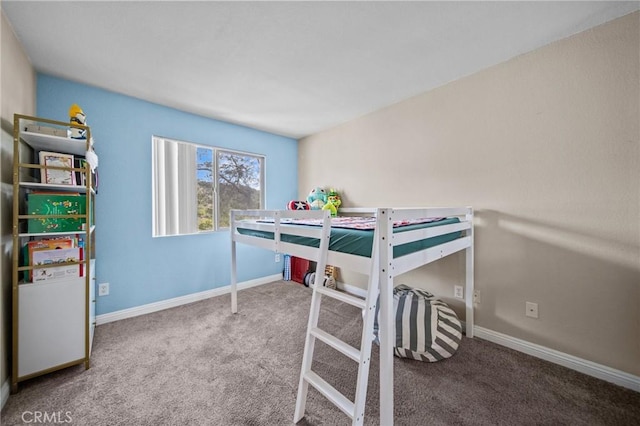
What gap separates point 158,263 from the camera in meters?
2.59

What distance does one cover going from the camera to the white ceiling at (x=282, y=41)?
138cm

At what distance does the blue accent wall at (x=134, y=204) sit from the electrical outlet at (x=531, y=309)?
3.04 m

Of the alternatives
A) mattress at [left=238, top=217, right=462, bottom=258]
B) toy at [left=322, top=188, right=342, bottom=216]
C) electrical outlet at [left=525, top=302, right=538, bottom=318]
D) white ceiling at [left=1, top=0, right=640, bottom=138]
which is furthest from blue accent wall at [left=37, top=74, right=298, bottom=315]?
electrical outlet at [left=525, top=302, right=538, bottom=318]

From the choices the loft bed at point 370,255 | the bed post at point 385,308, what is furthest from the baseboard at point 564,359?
the bed post at point 385,308

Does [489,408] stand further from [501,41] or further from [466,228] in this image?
[501,41]

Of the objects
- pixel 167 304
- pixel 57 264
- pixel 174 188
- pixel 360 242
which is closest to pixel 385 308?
pixel 360 242

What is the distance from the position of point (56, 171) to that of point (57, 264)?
619 millimetres

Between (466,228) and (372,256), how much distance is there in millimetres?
1243

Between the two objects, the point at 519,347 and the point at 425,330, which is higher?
the point at 425,330

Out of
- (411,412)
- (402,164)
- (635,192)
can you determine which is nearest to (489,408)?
(411,412)

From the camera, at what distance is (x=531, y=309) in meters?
1.77

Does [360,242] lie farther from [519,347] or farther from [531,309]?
[519,347]

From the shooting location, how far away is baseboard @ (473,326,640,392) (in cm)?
144

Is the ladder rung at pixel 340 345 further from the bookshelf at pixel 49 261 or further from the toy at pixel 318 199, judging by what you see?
the toy at pixel 318 199
